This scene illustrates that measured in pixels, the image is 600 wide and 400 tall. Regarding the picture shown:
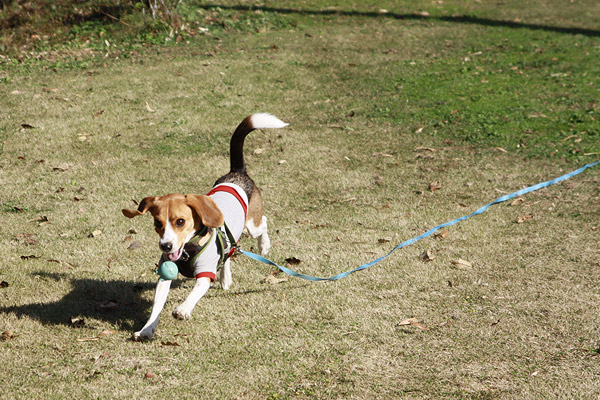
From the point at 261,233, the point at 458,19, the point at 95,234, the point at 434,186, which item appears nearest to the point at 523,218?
the point at 434,186

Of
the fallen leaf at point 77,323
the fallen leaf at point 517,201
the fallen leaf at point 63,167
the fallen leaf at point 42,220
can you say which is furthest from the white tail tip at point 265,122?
the fallen leaf at point 63,167

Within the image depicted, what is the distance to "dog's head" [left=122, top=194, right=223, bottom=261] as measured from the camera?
14.1ft

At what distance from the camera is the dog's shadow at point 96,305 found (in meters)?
4.94

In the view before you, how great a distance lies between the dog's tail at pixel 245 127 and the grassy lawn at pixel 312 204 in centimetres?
107

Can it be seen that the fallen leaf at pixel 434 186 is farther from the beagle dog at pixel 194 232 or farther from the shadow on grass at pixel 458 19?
the shadow on grass at pixel 458 19

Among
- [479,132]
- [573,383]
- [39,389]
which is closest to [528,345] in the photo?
[573,383]

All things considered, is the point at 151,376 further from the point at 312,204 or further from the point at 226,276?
the point at 312,204

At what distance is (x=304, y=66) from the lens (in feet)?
43.2

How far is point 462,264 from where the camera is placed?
6.14m

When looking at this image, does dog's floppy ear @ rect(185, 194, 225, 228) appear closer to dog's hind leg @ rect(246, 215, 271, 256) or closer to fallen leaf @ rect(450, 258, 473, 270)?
dog's hind leg @ rect(246, 215, 271, 256)

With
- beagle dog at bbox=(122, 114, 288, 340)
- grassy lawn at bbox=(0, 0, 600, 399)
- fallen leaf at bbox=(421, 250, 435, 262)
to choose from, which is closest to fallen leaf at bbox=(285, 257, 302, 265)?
grassy lawn at bbox=(0, 0, 600, 399)

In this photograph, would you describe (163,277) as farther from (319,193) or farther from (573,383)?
(319,193)

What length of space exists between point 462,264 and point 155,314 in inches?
127

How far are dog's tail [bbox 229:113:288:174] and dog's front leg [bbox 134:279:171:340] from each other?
1.60 meters
